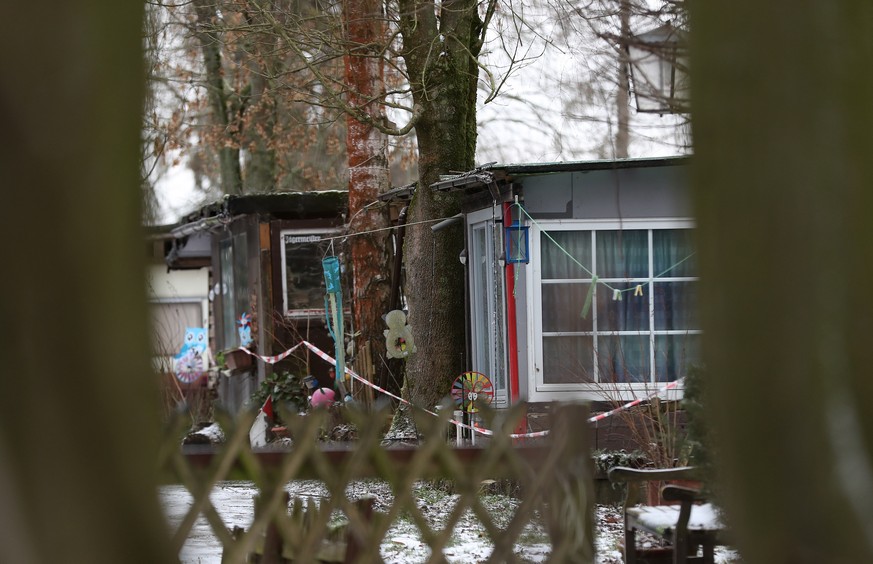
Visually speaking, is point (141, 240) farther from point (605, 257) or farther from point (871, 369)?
point (605, 257)

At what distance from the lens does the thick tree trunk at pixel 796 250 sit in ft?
7.70

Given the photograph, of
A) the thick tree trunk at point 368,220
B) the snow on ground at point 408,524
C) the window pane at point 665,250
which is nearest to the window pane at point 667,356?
the window pane at point 665,250

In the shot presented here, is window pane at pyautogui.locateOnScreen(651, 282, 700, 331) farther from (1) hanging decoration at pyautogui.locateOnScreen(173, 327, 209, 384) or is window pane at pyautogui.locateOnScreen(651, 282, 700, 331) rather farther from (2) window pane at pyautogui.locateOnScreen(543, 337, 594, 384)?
(1) hanging decoration at pyautogui.locateOnScreen(173, 327, 209, 384)

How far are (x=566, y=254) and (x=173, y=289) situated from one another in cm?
916

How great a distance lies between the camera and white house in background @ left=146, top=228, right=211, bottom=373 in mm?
2363

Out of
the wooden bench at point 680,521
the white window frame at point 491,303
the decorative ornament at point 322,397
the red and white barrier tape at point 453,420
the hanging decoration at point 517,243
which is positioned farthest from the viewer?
the decorative ornament at point 322,397

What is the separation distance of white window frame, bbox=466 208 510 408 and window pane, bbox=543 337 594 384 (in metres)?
0.47

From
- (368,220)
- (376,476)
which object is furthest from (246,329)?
(376,476)

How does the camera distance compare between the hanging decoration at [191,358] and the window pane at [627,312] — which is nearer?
the window pane at [627,312]

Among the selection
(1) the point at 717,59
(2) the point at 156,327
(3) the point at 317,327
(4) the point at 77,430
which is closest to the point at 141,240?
(2) the point at 156,327

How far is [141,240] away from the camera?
2217 millimetres

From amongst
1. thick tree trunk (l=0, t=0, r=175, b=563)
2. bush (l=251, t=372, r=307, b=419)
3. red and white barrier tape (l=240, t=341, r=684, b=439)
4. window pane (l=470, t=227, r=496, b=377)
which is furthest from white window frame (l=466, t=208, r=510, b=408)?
thick tree trunk (l=0, t=0, r=175, b=563)

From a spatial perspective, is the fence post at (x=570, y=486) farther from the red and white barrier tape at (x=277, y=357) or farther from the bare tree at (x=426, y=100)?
the red and white barrier tape at (x=277, y=357)

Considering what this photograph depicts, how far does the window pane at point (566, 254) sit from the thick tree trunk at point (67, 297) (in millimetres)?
8478
